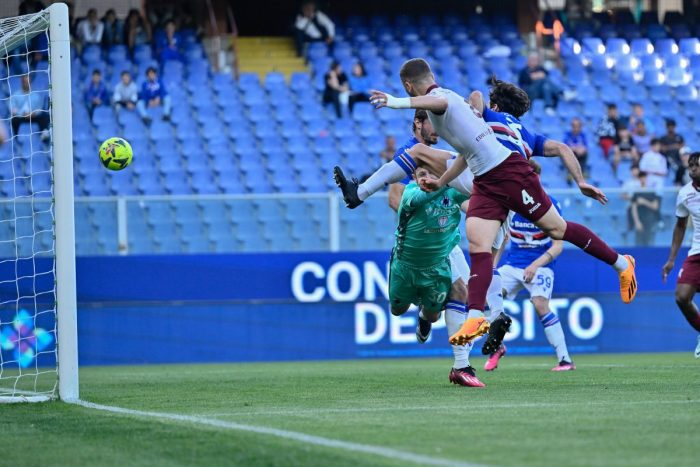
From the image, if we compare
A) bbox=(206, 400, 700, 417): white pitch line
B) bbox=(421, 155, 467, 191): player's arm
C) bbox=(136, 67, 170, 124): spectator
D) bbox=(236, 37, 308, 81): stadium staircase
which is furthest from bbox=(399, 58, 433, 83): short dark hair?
bbox=(236, 37, 308, 81): stadium staircase

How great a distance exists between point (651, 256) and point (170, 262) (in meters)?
6.88

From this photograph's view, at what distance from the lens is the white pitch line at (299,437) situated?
217 inches

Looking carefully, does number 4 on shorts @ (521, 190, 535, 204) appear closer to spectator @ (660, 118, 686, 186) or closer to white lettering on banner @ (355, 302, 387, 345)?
white lettering on banner @ (355, 302, 387, 345)

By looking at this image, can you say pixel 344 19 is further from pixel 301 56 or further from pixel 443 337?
pixel 443 337

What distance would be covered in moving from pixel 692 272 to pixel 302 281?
20.7 ft

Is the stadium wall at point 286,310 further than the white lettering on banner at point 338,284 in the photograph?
No

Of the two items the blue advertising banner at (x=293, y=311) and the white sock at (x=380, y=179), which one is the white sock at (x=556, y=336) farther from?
the blue advertising banner at (x=293, y=311)

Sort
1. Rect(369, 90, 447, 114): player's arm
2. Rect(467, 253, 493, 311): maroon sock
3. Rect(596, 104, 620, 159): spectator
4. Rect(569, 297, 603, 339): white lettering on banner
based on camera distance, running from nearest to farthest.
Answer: Rect(369, 90, 447, 114): player's arm
Rect(467, 253, 493, 311): maroon sock
Rect(569, 297, 603, 339): white lettering on banner
Rect(596, 104, 620, 159): spectator

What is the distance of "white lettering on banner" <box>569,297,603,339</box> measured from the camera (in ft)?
61.0

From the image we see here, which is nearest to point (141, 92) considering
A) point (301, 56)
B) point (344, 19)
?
point (301, 56)

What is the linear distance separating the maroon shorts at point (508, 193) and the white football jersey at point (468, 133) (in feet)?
0.24

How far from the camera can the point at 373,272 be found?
18078 millimetres

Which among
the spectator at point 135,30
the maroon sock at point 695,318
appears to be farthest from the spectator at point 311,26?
the maroon sock at point 695,318

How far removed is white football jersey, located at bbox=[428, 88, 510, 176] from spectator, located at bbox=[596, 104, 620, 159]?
46.6ft
